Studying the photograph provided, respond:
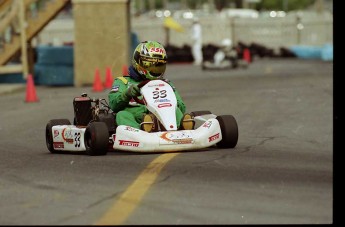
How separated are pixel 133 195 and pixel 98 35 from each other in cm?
2377

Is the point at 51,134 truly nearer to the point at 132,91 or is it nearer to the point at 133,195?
the point at 132,91

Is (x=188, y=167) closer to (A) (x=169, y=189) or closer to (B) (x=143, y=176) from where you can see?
(B) (x=143, y=176)

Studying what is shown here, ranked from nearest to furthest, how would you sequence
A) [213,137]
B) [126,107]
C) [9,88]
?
[213,137]
[126,107]
[9,88]

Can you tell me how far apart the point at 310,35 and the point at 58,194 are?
2470 inches

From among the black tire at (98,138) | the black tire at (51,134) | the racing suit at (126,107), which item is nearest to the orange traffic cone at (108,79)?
the black tire at (51,134)

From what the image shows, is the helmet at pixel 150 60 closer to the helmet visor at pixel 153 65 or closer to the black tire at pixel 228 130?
the helmet visor at pixel 153 65

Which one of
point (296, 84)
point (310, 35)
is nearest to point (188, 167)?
point (296, 84)

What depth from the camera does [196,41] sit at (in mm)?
51125

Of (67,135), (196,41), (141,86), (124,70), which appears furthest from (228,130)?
(196,41)

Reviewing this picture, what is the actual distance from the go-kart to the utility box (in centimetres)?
1885

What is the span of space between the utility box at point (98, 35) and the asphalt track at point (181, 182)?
14.3 m

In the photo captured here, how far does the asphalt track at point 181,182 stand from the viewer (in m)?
7.70

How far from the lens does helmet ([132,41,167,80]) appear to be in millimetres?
12789

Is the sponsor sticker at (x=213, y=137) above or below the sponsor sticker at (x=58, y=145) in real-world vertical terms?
above
